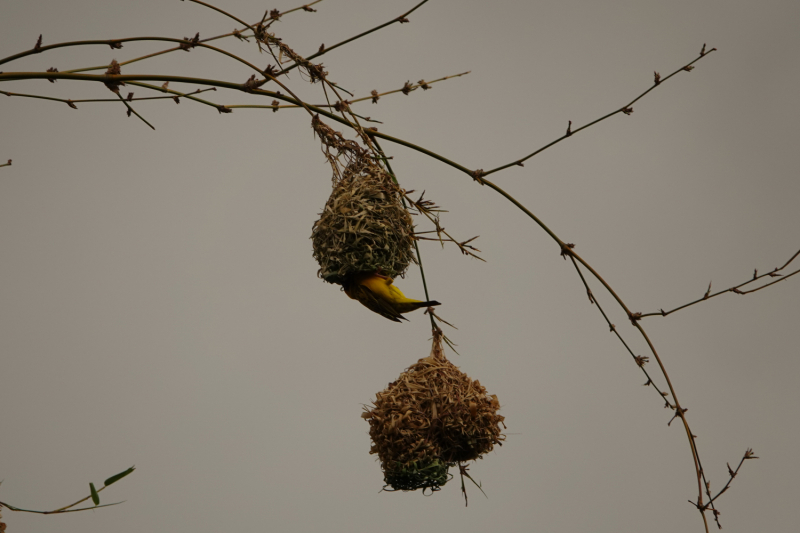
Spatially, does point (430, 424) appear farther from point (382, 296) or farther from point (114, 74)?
point (114, 74)

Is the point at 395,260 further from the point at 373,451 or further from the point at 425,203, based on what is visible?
the point at 373,451

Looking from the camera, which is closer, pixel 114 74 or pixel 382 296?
pixel 114 74

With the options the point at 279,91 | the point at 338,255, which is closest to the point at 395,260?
the point at 338,255

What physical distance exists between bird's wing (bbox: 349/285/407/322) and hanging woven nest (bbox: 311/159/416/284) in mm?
51

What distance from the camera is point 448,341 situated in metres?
2.04

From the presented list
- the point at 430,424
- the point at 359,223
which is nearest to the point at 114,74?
the point at 359,223

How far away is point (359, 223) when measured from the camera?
1.77 meters

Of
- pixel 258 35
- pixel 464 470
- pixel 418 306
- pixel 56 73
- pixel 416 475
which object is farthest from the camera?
pixel 464 470

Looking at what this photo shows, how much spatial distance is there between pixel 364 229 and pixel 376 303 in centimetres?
18

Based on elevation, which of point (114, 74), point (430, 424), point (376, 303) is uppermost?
point (114, 74)

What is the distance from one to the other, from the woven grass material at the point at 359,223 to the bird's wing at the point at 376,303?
5 cm

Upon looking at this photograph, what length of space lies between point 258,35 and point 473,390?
3.42 ft

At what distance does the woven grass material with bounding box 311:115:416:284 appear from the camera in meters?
1.77

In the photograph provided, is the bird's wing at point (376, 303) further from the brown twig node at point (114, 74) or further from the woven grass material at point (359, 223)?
the brown twig node at point (114, 74)
